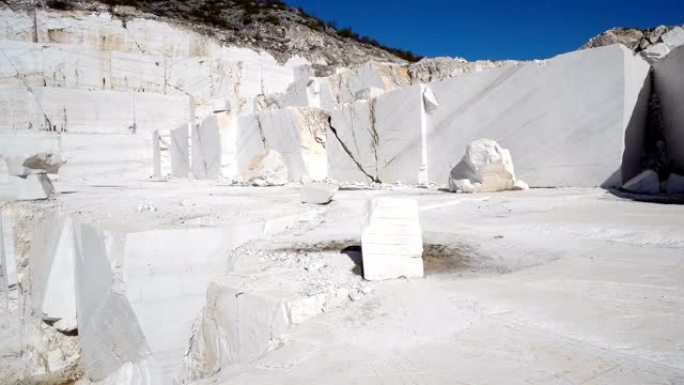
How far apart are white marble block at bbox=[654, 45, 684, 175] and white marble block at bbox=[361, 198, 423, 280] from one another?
3.88 meters

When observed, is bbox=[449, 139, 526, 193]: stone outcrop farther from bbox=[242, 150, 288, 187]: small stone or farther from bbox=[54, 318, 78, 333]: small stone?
bbox=[54, 318, 78, 333]: small stone

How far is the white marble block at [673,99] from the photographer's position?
4.69 meters

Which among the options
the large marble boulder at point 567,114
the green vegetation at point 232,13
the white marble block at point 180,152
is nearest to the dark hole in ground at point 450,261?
the large marble boulder at point 567,114

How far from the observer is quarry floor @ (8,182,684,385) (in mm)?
1321

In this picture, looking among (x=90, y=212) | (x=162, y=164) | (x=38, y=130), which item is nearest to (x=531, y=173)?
(x=90, y=212)

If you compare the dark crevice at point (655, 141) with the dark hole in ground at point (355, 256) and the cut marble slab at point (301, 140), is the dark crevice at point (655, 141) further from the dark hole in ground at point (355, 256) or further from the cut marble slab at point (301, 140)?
the cut marble slab at point (301, 140)

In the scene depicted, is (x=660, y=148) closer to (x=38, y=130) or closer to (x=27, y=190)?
(x=27, y=190)

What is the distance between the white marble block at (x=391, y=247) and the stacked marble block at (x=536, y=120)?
331cm

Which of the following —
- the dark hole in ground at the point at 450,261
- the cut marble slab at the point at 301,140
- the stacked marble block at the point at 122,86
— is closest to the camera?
the dark hole in ground at the point at 450,261

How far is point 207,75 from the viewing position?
16891 millimetres

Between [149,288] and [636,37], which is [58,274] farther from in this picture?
[636,37]

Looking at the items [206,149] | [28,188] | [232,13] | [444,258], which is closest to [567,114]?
[444,258]

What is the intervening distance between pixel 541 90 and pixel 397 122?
2437mm

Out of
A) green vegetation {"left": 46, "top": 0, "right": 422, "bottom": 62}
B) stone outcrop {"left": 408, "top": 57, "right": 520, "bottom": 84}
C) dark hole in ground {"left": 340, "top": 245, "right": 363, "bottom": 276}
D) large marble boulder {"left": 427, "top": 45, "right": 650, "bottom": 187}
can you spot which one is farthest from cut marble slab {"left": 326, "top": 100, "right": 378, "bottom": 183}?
green vegetation {"left": 46, "top": 0, "right": 422, "bottom": 62}
